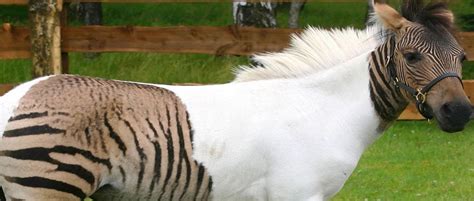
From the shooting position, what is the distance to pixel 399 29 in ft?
15.5

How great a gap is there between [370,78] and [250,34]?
15.9 ft

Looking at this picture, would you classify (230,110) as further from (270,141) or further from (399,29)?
(399,29)

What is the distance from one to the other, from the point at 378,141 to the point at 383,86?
4.72 metres

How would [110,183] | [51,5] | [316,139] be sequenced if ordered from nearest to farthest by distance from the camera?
[110,183], [316,139], [51,5]

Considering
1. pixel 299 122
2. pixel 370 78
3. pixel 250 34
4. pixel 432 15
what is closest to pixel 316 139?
pixel 299 122

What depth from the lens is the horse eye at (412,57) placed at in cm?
461

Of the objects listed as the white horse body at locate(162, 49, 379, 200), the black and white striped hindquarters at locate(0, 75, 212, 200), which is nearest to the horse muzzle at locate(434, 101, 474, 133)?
the white horse body at locate(162, 49, 379, 200)

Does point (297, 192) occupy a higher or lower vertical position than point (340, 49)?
lower

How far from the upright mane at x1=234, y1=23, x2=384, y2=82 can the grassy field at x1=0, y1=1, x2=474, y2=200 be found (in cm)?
105

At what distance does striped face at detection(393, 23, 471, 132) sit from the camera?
14.7 ft

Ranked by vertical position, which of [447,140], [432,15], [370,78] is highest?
[432,15]

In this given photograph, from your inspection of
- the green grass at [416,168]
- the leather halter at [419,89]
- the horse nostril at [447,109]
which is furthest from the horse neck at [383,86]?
the green grass at [416,168]

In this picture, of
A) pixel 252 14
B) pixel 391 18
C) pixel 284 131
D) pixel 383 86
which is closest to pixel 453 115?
pixel 383 86

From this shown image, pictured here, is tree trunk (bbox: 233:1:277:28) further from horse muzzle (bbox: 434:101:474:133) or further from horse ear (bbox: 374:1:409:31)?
horse muzzle (bbox: 434:101:474:133)
